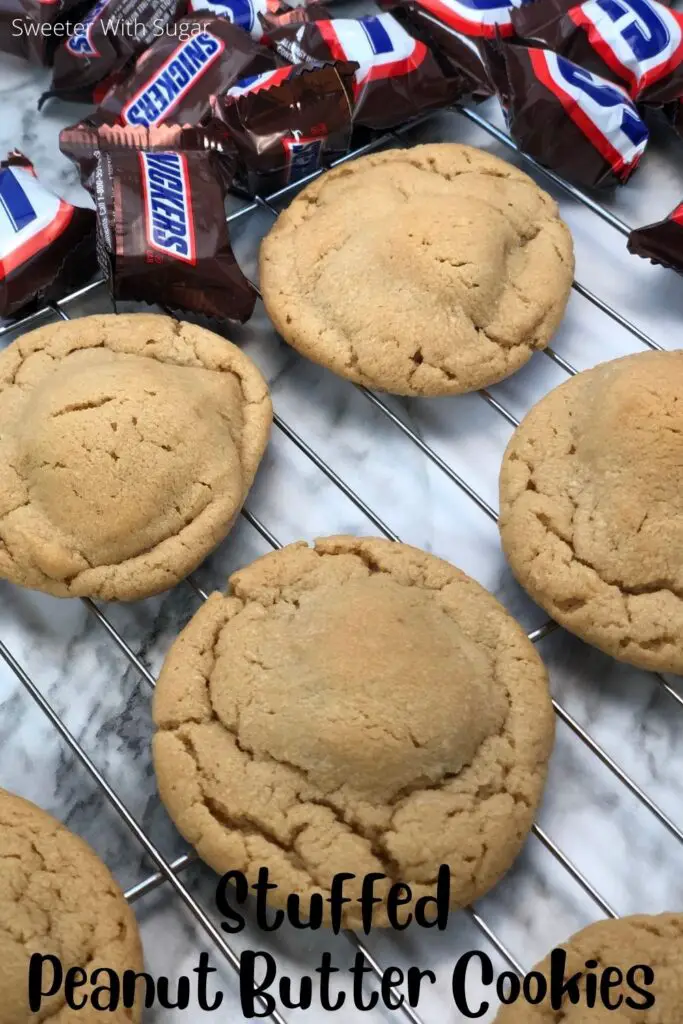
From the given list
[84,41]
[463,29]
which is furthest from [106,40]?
[463,29]

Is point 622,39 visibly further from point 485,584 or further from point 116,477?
point 116,477

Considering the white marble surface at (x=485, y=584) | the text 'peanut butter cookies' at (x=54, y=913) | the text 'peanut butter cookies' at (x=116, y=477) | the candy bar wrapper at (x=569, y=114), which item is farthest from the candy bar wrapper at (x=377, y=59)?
the text 'peanut butter cookies' at (x=54, y=913)

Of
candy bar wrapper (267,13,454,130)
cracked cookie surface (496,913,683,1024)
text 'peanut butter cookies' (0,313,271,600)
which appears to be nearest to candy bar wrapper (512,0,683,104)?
candy bar wrapper (267,13,454,130)

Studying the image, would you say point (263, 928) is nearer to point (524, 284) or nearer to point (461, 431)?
point (461, 431)

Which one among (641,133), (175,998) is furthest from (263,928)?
(641,133)

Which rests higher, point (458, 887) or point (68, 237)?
point (68, 237)

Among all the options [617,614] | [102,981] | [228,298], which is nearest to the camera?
[102,981]
